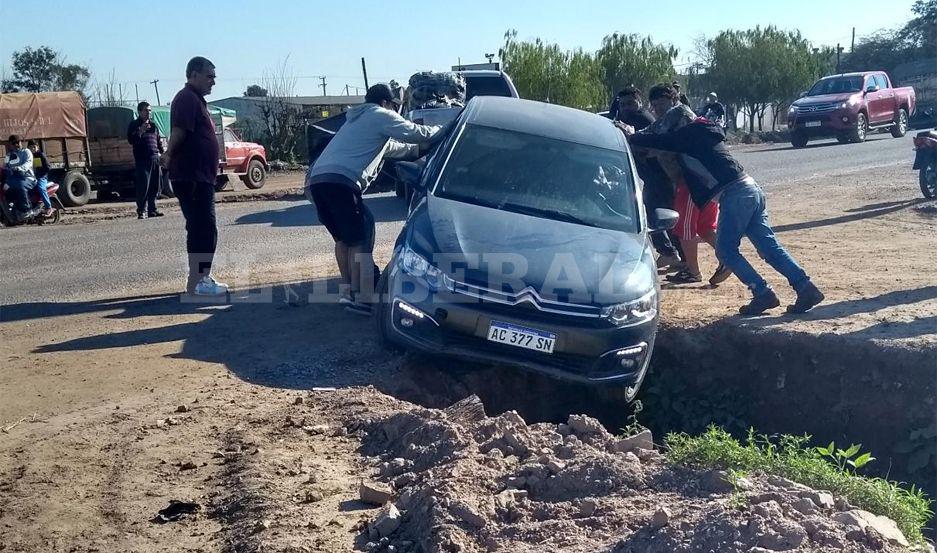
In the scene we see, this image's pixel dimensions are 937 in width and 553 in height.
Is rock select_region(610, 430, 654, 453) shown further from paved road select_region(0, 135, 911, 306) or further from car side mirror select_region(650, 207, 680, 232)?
paved road select_region(0, 135, 911, 306)

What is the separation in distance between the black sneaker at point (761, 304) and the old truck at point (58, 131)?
1759cm

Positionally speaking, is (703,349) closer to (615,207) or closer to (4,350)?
(615,207)

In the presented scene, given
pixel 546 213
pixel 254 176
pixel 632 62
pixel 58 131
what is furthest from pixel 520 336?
pixel 632 62

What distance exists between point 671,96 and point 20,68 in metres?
47.4

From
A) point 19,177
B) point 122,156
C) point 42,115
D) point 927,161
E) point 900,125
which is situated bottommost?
point 900,125

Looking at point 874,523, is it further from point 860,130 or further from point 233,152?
point 860,130

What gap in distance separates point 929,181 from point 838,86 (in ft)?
52.7

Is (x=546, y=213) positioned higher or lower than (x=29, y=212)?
higher

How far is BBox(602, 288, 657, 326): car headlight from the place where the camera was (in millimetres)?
5988

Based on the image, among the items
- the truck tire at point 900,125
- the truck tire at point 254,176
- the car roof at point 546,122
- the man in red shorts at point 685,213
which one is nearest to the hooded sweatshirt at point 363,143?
the car roof at point 546,122

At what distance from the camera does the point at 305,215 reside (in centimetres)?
1570

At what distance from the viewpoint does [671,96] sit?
848 cm

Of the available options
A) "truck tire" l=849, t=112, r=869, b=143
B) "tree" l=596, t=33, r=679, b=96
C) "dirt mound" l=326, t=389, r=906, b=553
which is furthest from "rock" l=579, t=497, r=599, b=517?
"tree" l=596, t=33, r=679, b=96

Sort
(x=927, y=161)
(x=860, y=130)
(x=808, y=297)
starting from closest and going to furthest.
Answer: (x=808, y=297), (x=927, y=161), (x=860, y=130)
